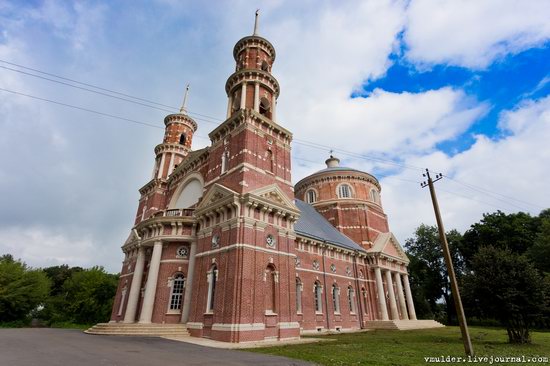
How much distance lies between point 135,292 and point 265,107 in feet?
69.4

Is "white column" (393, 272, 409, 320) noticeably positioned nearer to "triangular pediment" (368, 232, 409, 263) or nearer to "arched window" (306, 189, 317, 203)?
"triangular pediment" (368, 232, 409, 263)

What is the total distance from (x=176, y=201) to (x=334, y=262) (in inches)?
754

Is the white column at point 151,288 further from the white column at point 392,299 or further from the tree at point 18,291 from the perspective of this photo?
the tree at point 18,291

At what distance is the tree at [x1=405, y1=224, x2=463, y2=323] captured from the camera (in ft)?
169

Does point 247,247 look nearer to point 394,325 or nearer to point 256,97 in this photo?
point 256,97

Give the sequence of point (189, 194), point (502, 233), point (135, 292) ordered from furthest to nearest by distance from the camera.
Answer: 1. point (502, 233)
2. point (189, 194)
3. point (135, 292)

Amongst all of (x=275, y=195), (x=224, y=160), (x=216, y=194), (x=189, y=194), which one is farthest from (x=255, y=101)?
(x=189, y=194)

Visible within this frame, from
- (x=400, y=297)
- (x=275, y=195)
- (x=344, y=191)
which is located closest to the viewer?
(x=275, y=195)

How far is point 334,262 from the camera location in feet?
106

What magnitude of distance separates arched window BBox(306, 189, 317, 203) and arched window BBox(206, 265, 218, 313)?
25.9 meters

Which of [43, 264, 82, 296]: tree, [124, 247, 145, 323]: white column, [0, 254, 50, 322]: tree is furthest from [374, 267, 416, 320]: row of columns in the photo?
[43, 264, 82, 296]: tree

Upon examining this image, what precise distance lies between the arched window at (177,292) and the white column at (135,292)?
426 cm

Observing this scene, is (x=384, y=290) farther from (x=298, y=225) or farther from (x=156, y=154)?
(x=156, y=154)

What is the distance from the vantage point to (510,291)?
1838cm
